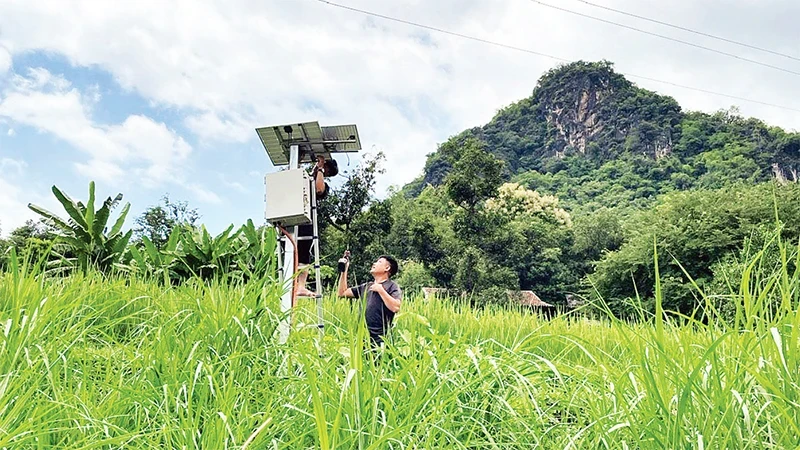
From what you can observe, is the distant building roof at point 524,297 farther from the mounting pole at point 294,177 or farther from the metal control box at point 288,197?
the metal control box at point 288,197

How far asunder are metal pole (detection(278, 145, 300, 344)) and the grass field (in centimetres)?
5

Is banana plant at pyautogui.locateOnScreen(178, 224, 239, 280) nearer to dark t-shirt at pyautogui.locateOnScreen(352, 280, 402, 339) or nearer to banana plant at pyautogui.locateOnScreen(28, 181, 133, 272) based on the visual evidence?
banana plant at pyautogui.locateOnScreen(28, 181, 133, 272)

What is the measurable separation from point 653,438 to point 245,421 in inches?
42.9

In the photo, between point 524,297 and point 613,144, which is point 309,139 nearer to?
point 524,297

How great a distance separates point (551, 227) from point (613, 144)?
34.0m

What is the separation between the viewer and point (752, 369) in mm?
1447

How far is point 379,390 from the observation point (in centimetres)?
160

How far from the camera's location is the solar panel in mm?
3619

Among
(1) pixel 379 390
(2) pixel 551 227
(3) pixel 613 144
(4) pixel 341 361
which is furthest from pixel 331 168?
(3) pixel 613 144

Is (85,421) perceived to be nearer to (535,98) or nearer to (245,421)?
(245,421)

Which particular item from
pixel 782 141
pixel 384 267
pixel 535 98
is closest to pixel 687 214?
pixel 384 267

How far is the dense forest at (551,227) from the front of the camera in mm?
6203

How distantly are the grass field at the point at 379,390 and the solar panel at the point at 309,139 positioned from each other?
4.84ft

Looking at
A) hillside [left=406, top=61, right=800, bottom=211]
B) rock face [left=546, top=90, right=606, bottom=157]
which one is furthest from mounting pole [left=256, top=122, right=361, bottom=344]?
rock face [left=546, top=90, right=606, bottom=157]
